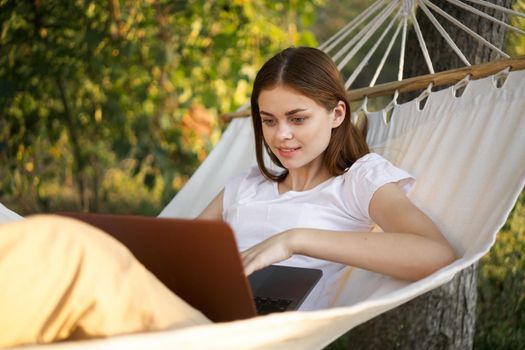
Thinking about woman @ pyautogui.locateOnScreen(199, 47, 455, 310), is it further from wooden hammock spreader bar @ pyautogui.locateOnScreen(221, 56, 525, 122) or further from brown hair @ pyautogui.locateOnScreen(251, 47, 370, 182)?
wooden hammock spreader bar @ pyautogui.locateOnScreen(221, 56, 525, 122)

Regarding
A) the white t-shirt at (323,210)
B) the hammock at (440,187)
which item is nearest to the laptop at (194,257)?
the hammock at (440,187)

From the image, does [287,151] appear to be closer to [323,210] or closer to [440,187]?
[323,210]

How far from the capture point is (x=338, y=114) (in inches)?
67.6

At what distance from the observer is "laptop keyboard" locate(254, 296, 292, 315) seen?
1360mm

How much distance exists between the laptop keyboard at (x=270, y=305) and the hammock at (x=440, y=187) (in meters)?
0.16

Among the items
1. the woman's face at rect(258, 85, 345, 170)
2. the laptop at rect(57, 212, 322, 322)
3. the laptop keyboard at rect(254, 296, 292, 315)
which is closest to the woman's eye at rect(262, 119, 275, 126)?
the woman's face at rect(258, 85, 345, 170)

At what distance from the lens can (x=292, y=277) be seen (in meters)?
1.45

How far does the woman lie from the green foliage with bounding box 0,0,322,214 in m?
1.34

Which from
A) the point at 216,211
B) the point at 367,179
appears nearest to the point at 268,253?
the point at 367,179

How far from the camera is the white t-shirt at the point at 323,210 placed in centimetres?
156

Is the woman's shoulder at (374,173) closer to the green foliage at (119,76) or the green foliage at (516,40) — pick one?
the green foliage at (516,40)

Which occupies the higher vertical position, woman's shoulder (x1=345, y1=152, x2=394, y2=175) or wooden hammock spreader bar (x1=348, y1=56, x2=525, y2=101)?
wooden hammock spreader bar (x1=348, y1=56, x2=525, y2=101)

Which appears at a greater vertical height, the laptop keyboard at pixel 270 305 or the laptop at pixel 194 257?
the laptop at pixel 194 257

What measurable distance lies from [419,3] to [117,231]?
1291mm
